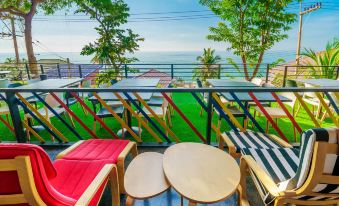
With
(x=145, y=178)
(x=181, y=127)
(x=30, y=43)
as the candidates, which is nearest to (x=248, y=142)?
(x=145, y=178)

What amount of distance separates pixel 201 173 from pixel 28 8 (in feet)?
29.1

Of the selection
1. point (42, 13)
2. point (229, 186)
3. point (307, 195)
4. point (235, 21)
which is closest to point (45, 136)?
point (229, 186)

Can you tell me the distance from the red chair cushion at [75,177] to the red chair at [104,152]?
0.22ft

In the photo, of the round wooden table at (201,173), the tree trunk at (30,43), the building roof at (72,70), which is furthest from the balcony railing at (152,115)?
the tree trunk at (30,43)

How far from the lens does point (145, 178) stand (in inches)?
48.4

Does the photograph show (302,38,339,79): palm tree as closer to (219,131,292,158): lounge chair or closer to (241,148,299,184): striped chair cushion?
(219,131,292,158): lounge chair

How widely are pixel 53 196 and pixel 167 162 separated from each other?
65 centimetres

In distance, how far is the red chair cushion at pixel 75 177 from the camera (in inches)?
46.9

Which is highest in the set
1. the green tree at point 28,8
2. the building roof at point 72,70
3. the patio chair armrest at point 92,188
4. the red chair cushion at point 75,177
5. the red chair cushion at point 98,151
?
the green tree at point 28,8

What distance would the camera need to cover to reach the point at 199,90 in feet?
6.19

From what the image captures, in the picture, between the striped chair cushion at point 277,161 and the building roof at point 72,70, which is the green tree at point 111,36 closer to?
the building roof at point 72,70

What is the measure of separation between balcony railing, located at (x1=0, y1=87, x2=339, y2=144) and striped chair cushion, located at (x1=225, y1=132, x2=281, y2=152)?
0.29 m

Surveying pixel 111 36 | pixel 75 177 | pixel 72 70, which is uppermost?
pixel 111 36

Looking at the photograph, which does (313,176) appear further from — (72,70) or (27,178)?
(72,70)
